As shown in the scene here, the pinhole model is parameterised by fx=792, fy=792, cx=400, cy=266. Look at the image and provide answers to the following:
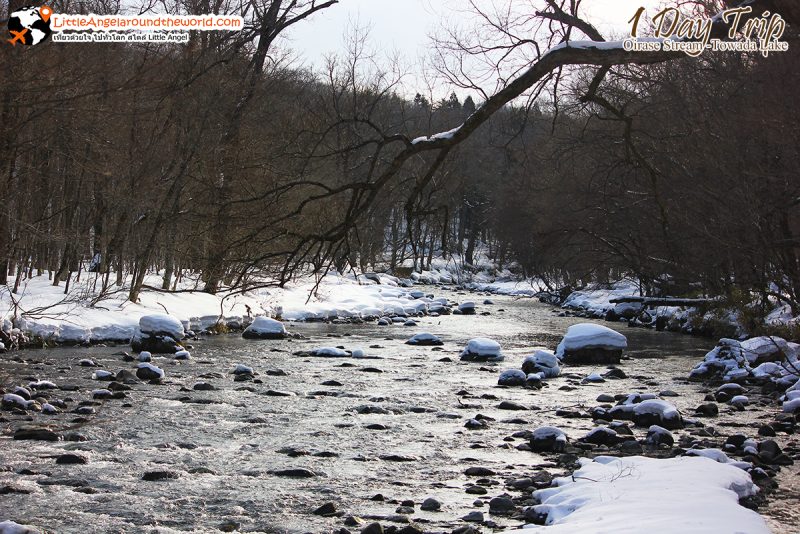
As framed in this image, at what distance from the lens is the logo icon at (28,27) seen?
9289 millimetres

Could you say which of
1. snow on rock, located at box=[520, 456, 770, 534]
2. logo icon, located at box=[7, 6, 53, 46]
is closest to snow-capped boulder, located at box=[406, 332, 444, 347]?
logo icon, located at box=[7, 6, 53, 46]

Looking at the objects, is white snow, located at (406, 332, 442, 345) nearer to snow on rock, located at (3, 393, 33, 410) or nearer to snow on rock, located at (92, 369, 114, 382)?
snow on rock, located at (92, 369, 114, 382)

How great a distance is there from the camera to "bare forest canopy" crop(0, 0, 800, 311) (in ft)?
18.3

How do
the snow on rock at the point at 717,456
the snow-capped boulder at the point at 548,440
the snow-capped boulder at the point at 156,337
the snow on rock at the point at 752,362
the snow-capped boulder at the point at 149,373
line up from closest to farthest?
1. the snow on rock at the point at 717,456
2. the snow-capped boulder at the point at 548,440
3. the snow-capped boulder at the point at 149,373
4. the snow on rock at the point at 752,362
5. the snow-capped boulder at the point at 156,337

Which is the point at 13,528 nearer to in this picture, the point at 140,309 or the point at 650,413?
the point at 650,413

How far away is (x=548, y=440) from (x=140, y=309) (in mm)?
12420

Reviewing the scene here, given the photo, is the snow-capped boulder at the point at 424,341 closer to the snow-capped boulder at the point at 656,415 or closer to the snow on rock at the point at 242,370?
the snow on rock at the point at 242,370

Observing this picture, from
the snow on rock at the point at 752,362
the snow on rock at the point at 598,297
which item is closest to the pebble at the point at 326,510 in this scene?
the snow on rock at the point at 752,362

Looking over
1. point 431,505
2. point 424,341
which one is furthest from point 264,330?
point 431,505

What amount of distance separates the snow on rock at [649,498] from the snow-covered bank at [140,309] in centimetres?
359

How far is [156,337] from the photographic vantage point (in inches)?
603

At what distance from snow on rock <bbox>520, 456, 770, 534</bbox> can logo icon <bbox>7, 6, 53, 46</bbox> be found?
752 cm

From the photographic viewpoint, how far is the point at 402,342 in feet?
62.2

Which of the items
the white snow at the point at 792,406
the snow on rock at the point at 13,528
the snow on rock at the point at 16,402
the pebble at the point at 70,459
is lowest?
the pebble at the point at 70,459
